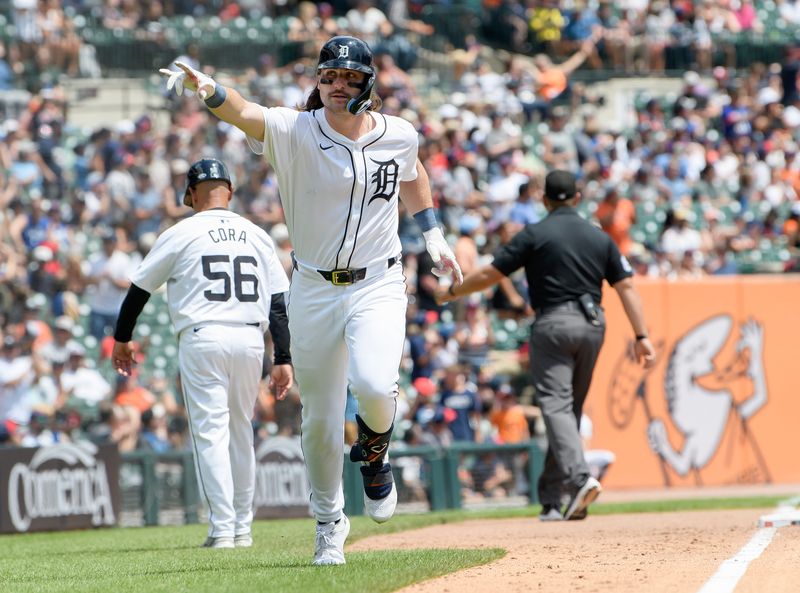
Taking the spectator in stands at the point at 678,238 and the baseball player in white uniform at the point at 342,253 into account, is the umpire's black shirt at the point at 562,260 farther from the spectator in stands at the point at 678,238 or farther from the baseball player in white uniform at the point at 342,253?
the spectator in stands at the point at 678,238

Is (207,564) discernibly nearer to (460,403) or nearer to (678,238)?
(460,403)

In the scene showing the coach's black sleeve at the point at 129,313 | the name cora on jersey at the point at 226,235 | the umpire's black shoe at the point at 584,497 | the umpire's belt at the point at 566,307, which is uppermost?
the name cora on jersey at the point at 226,235

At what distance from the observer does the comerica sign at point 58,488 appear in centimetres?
1184

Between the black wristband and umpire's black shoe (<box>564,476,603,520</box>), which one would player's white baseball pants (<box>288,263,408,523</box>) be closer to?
the black wristband

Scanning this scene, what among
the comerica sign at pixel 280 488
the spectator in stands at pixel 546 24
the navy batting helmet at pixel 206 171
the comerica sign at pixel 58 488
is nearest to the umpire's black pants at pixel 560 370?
the navy batting helmet at pixel 206 171

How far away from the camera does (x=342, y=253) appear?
20.7 feet

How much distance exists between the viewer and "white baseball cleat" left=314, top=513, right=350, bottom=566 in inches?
257

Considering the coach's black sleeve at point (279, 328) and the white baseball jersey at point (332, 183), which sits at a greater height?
the white baseball jersey at point (332, 183)

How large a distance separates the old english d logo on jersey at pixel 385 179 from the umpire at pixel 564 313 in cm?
317

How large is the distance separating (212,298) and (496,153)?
12.4m

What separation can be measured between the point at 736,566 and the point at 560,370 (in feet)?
12.0

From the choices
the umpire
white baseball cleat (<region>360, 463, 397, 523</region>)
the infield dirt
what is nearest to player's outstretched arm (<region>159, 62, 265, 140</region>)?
white baseball cleat (<region>360, 463, 397, 523</region>)

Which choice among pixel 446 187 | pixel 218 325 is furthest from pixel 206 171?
pixel 446 187

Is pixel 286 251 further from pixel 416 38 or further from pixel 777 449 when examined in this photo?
pixel 416 38
